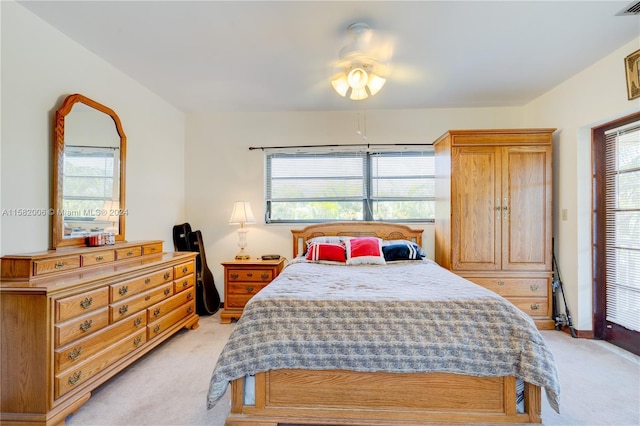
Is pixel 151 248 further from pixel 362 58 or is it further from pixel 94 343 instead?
pixel 362 58

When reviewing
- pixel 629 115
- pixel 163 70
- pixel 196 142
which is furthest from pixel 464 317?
pixel 196 142

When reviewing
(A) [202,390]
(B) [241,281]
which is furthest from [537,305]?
(A) [202,390]

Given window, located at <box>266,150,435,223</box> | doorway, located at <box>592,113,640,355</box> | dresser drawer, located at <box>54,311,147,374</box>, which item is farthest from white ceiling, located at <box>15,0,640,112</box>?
dresser drawer, located at <box>54,311,147,374</box>

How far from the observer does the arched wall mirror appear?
220 centimetres

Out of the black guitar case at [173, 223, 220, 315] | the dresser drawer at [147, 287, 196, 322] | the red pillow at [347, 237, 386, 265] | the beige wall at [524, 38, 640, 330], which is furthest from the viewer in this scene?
the black guitar case at [173, 223, 220, 315]

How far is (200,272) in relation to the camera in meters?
3.66

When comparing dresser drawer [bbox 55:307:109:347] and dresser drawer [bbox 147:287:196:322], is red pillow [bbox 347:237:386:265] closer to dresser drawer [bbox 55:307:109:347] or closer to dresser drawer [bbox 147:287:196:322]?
dresser drawer [bbox 147:287:196:322]

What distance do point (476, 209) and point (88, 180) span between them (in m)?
3.73

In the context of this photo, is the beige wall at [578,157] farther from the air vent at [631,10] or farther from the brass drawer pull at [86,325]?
the brass drawer pull at [86,325]

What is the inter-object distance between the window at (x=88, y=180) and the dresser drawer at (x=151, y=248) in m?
0.49

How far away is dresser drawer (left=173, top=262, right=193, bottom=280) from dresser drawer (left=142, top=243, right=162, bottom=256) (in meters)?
0.26

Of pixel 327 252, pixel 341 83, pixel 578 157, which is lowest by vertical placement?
pixel 327 252

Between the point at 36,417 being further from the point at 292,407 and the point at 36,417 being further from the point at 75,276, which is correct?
the point at 292,407

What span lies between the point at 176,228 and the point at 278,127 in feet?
6.06
